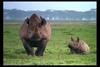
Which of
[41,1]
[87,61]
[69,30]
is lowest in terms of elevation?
[87,61]

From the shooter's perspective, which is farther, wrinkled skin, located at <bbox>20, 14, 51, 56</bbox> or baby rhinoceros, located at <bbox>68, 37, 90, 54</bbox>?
baby rhinoceros, located at <bbox>68, 37, 90, 54</bbox>

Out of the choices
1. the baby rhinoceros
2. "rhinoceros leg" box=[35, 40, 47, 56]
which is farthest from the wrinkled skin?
the baby rhinoceros

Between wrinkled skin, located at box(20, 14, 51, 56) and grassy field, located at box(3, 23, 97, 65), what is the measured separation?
2.9 inches

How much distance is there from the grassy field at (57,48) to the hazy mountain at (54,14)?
0.42 feet

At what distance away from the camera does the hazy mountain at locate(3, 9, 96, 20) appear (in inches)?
307

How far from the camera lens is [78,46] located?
26.0ft

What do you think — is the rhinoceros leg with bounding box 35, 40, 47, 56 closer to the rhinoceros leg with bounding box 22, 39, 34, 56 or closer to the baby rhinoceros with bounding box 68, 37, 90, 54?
the rhinoceros leg with bounding box 22, 39, 34, 56

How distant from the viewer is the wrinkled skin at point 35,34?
7.73m

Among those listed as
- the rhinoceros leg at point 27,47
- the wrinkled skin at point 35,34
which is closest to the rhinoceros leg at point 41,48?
the wrinkled skin at point 35,34

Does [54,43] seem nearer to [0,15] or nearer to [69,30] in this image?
[69,30]

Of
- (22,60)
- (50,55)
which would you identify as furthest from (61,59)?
(22,60)

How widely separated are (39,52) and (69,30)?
25.6 inches

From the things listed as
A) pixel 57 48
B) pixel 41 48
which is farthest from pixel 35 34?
pixel 57 48

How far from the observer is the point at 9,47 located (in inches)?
306
